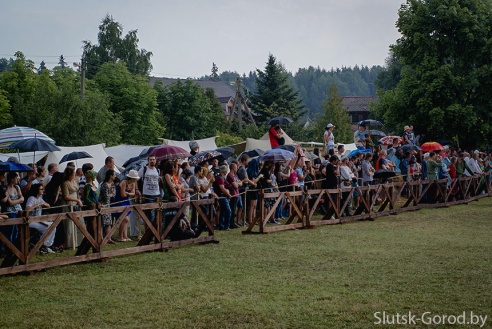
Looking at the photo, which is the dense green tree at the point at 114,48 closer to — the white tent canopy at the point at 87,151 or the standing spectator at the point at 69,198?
the white tent canopy at the point at 87,151

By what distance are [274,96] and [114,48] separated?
1970 centimetres

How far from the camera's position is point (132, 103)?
60125mm

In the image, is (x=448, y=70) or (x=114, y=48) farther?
(x=114, y=48)

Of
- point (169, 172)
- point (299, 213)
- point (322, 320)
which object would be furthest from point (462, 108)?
point (322, 320)

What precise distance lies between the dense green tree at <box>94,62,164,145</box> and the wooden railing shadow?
43.8m

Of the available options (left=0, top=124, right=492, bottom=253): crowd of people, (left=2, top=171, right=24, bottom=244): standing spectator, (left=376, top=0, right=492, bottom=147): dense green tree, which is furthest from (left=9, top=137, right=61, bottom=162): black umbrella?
(left=376, top=0, right=492, bottom=147): dense green tree

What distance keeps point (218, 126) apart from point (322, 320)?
62809 millimetres

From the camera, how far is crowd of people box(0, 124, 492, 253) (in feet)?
49.6

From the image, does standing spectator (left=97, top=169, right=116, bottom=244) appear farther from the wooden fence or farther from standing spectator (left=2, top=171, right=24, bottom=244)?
standing spectator (left=2, top=171, right=24, bottom=244)

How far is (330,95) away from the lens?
75812 mm

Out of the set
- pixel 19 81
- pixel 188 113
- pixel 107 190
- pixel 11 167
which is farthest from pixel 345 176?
pixel 188 113

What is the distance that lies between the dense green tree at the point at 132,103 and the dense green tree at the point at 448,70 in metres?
26.0

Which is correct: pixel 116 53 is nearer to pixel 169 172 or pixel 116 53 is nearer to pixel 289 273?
pixel 169 172

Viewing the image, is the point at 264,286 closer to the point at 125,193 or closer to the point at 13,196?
the point at 13,196
